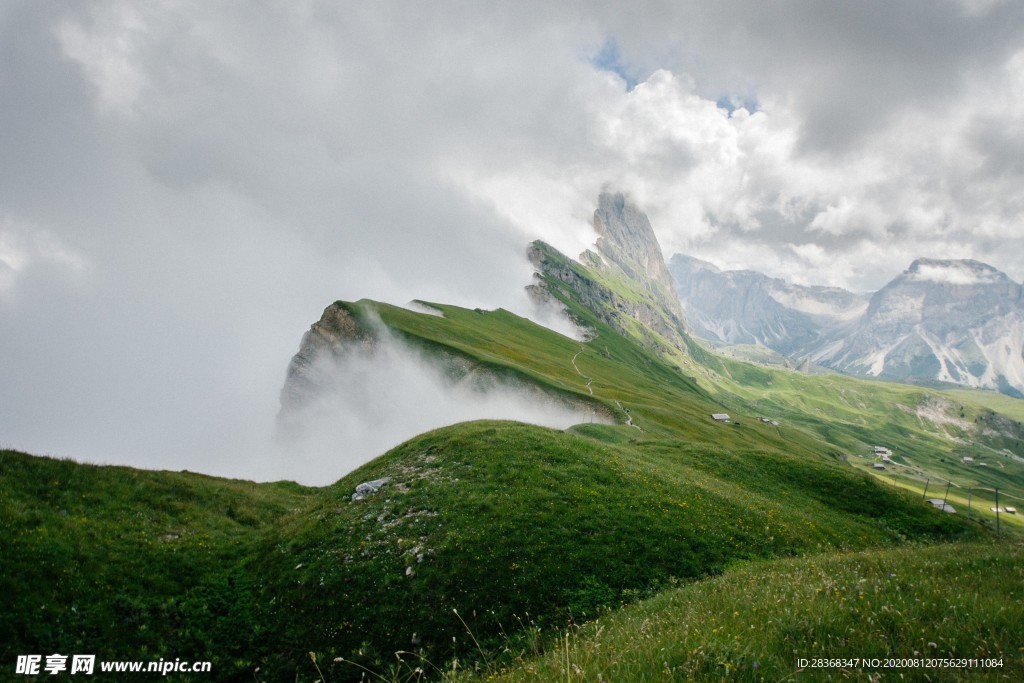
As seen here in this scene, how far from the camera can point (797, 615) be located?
7.82 meters

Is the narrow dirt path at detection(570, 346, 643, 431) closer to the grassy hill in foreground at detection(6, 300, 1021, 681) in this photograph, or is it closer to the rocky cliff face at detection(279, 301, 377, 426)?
the grassy hill in foreground at detection(6, 300, 1021, 681)

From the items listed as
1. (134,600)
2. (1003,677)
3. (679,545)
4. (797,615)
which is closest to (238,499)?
(134,600)

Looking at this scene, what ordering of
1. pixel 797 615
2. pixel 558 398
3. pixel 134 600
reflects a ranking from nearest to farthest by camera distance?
pixel 797 615 < pixel 134 600 < pixel 558 398

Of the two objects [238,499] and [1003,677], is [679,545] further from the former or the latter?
[238,499]

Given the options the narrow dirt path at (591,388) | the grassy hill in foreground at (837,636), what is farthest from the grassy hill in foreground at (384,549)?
the narrow dirt path at (591,388)

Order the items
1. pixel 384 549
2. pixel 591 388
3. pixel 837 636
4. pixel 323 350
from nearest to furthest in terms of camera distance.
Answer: pixel 837 636
pixel 384 549
pixel 323 350
pixel 591 388

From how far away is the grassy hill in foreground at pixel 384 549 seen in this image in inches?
561

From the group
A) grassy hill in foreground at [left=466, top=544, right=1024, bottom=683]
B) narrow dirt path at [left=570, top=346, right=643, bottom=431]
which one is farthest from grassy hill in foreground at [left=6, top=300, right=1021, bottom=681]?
narrow dirt path at [left=570, top=346, right=643, bottom=431]

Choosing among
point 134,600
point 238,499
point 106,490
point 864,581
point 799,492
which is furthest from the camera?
point 799,492

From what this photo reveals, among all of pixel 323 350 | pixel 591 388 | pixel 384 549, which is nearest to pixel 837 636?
pixel 384 549

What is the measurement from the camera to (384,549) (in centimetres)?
1872

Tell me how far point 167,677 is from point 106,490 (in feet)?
41.3

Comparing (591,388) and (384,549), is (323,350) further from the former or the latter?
(384,549)

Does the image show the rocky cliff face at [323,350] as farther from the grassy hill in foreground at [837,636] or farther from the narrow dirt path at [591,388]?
the grassy hill in foreground at [837,636]
